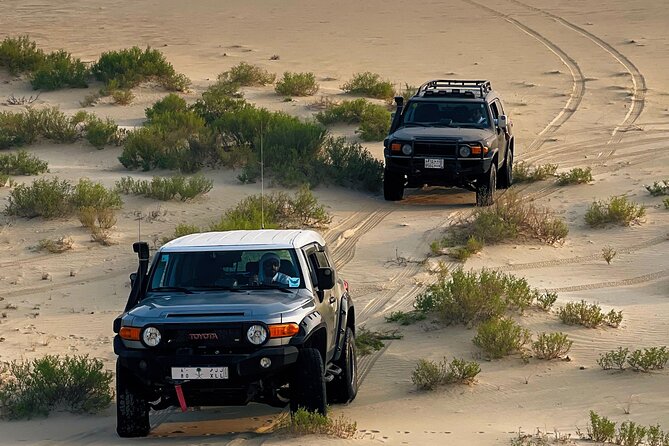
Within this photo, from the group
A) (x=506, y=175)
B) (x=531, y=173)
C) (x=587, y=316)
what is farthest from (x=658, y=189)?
(x=587, y=316)

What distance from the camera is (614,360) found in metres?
12.2

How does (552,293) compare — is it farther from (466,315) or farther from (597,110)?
(597,110)

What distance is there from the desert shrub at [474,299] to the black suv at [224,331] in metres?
Result: 3.00

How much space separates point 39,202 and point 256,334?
30.9 feet

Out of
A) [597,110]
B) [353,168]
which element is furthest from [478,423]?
[597,110]

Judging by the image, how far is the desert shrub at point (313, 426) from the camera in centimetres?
980

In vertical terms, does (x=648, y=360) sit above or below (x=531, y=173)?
above

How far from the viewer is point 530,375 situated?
12.1 m

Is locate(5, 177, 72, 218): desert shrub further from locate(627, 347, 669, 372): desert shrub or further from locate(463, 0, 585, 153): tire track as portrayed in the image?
locate(463, 0, 585, 153): tire track

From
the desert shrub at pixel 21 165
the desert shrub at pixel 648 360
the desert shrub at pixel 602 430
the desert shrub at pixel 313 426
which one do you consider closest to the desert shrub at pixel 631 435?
the desert shrub at pixel 602 430

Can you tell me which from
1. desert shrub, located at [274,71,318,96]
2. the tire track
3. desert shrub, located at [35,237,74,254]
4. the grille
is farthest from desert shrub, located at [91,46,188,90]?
desert shrub, located at [35,237,74,254]

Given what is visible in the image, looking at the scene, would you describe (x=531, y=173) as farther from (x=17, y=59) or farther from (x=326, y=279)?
(x=17, y=59)

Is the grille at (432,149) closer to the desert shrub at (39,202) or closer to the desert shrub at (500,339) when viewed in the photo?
the desert shrub at (39,202)

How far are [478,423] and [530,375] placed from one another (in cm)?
158
